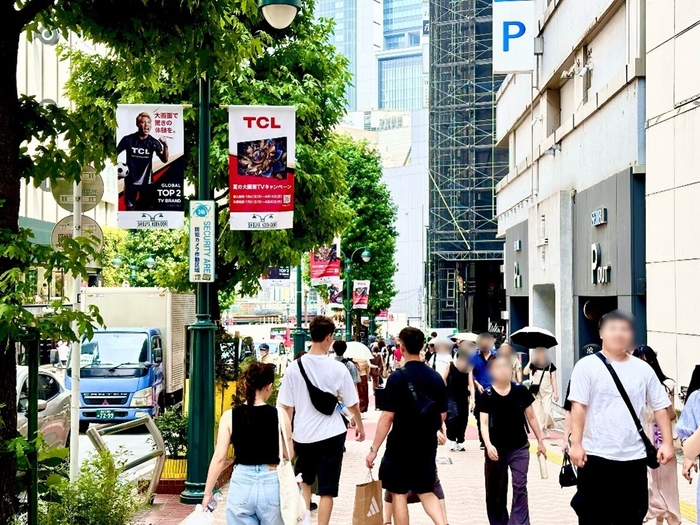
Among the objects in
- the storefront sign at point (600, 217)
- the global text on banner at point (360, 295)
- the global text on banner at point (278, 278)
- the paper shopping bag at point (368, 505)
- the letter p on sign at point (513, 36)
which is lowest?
the paper shopping bag at point (368, 505)

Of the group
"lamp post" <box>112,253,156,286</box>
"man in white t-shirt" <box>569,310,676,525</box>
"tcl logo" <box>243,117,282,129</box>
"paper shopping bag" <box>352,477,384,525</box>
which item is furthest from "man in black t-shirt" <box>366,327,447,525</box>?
"lamp post" <box>112,253,156,286</box>

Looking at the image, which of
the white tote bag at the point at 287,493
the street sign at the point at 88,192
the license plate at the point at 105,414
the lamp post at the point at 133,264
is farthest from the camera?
the lamp post at the point at 133,264

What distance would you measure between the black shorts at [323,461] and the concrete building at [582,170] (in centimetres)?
963

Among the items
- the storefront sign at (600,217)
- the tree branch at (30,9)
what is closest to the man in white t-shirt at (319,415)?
the tree branch at (30,9)

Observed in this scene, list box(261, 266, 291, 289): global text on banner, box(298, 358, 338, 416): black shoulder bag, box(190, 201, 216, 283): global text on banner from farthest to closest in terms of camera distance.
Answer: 1. box(261, 266, 291, 289): global text on banner
2. box(190, 201, 216, 283): global text on banner
3. box(298, 358, 338, 416): black shoulder bag

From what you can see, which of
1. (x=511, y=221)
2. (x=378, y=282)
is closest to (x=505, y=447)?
(x=511, y=221)

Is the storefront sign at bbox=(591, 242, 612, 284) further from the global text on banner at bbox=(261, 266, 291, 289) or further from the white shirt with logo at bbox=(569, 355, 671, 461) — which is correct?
the white shirt with logo at bbox=(569, 355, 671, 461)

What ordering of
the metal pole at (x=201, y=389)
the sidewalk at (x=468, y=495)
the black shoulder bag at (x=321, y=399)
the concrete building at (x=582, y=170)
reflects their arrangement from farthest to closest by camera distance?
the concrete building at (x=582, y=170), the metal pole at (x=201, y=389), the sidewalk at (x=468, y=495), the black shoulder bag at (x=321, y=399)

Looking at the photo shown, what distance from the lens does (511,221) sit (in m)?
36.4

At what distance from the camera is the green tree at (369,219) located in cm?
5497

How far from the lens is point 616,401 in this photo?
688 cm

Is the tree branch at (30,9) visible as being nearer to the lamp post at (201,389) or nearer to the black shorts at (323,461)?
the black shorts at (323,461)

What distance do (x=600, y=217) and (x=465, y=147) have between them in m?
37.2

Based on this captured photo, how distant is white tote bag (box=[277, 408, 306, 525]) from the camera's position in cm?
677
